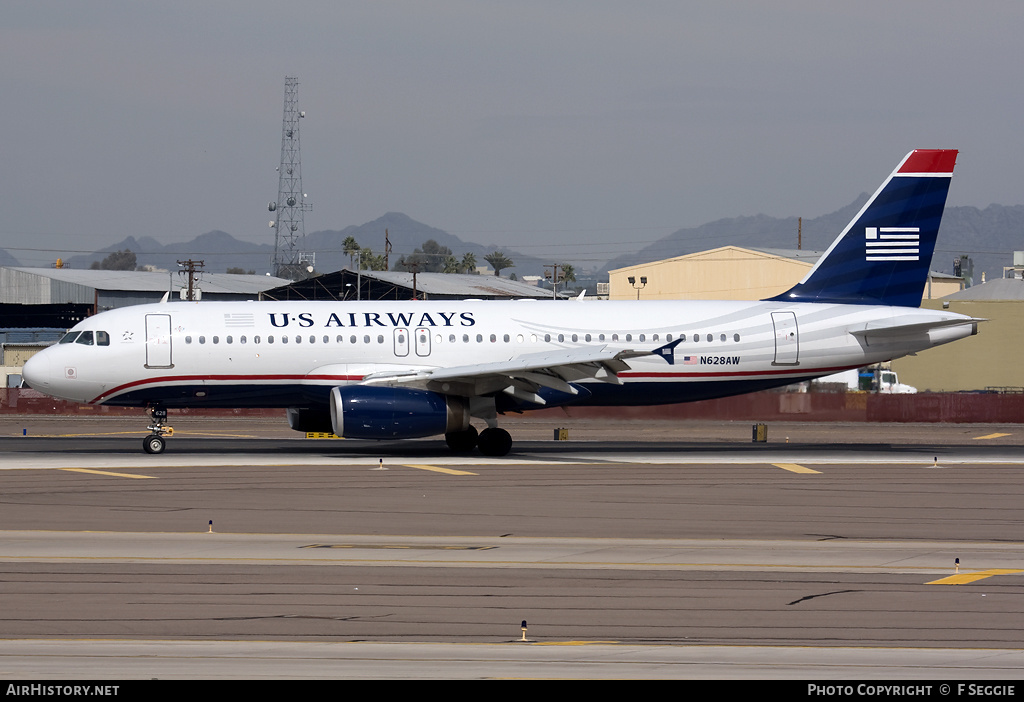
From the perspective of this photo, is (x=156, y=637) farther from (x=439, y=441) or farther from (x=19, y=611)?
(x=439, y=441)

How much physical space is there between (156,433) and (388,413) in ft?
23.9

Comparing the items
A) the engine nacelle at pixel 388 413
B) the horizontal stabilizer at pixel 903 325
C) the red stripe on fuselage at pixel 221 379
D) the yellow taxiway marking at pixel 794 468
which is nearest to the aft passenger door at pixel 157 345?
the red stripe on fuselage at pixel 221 379

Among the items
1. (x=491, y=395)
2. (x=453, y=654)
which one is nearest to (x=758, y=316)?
(x=491, y=395)

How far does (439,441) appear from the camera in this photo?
37500 millimetres

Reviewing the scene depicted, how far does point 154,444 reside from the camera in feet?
103

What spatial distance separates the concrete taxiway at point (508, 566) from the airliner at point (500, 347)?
2.21 metres

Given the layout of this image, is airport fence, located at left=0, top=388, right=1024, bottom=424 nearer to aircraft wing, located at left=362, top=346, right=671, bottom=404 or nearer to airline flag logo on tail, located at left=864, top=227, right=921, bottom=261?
airline flag logo on tail, located at left=864, top=227, right=921, bottom=261

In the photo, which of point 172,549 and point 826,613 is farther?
point 172,549

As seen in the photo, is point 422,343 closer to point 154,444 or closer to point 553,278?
point 154,444

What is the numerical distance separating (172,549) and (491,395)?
15545 millimetres

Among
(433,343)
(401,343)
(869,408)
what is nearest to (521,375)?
(433,343)

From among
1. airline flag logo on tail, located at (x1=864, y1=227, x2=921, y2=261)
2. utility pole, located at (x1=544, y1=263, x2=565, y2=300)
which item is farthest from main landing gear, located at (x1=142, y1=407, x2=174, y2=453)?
utility pole, located at (x1=544, y1=263, x2=565, y2=300)

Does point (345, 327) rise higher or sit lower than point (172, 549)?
higher

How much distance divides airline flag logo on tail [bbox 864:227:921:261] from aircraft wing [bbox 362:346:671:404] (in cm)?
832
